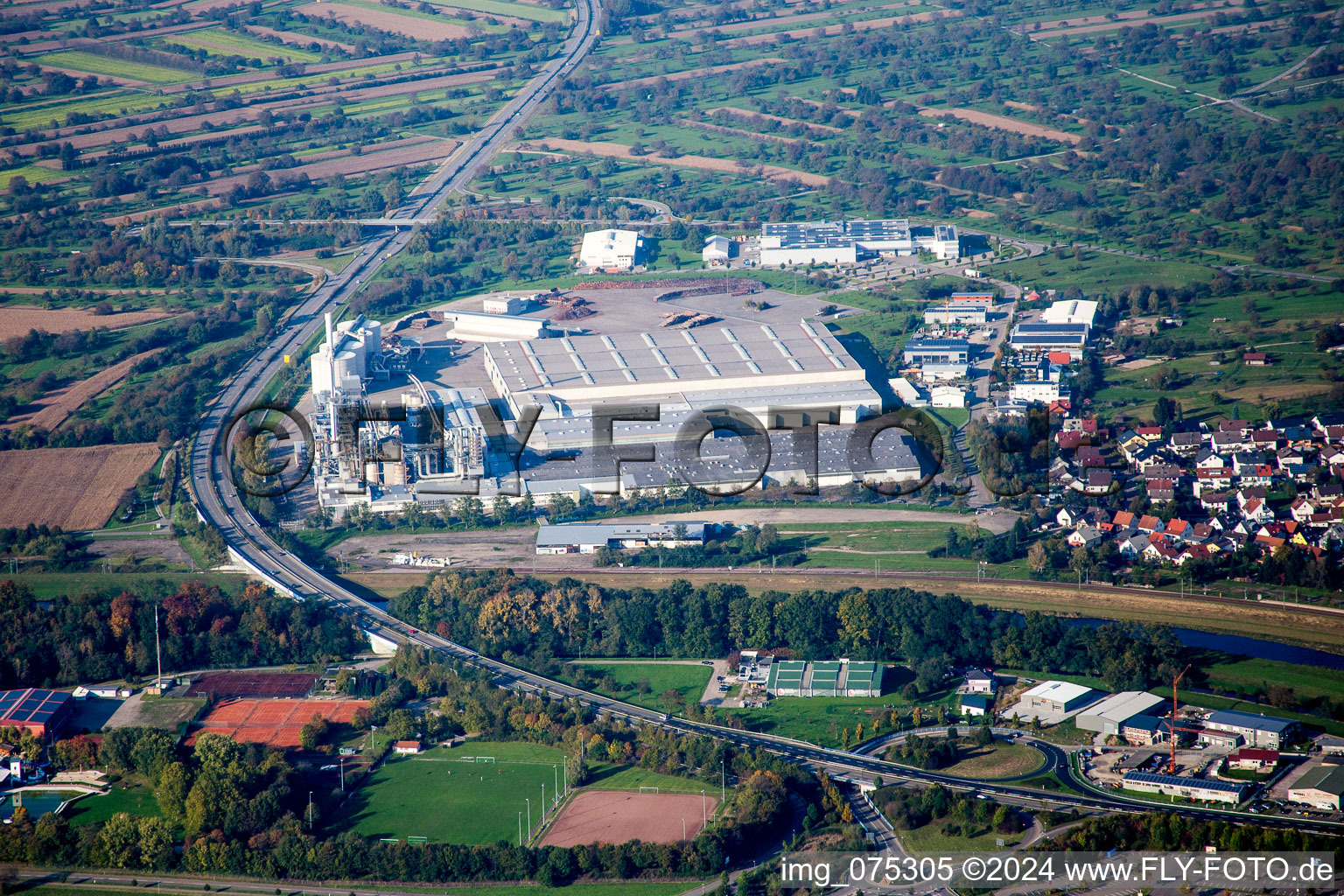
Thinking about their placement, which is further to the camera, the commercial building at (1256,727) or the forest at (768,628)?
the forest at (768,628)

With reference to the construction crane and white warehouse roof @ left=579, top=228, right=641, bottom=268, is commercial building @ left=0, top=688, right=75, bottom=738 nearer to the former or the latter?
the construction crane

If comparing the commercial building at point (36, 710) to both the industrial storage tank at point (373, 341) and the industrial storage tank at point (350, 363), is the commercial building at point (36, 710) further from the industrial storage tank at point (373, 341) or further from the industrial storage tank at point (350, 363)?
the industrial storage tank at point (373, 341)

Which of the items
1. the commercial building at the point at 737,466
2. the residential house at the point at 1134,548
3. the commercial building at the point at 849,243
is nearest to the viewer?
the residential house at the point at 1134,548

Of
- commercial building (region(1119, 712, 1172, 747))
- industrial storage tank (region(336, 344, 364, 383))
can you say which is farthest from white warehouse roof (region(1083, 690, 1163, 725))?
industrial storage tank (region(336, 344, 364, 383))

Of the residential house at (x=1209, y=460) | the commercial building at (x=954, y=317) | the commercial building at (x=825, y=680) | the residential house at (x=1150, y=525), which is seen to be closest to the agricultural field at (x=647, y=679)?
the commercial building at (x=825, y=680)

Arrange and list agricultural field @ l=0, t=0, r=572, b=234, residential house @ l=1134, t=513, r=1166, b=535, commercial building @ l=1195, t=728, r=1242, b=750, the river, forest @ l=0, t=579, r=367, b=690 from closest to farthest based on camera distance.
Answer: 1. commercial building @ l=1195, t=728, r=1242, b=750
2. the river
3. forest @ l=0, t=579, r=367, b=690
4. residential house @ l=1134, t=513, r=1166, b=535
5. agricultural field @ l=0, t=0, r=572, b=234
